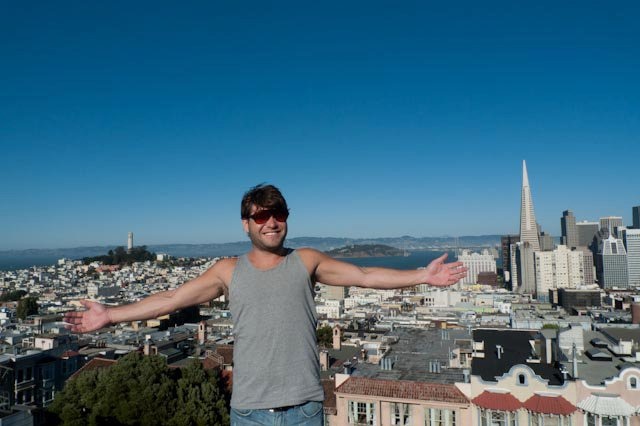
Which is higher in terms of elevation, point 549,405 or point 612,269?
point 549,405

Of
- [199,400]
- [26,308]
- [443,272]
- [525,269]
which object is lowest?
[525,269]

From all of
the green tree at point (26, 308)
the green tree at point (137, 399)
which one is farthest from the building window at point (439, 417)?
the green tree at point (26, 308)

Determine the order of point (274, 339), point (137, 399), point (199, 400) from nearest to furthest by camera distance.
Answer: point (274, 339)
point (137, 399)
point (199, 400)

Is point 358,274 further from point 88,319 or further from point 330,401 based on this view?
point 330,401

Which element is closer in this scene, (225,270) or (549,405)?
(225,270)

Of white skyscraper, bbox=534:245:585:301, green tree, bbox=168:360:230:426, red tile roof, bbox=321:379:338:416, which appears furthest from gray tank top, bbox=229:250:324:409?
white skyscraper, bbox=534:245:585:301

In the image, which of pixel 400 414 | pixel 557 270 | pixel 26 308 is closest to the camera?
pixel 400 414

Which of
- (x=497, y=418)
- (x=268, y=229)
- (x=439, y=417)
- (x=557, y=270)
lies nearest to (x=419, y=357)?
(x=439, y=417)

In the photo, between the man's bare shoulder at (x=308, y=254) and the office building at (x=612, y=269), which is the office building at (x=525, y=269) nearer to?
the office building at (x=612, y=269)
